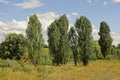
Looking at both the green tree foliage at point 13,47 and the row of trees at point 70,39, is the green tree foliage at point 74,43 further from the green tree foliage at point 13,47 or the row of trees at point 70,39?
the green tree foliage at point 13,47

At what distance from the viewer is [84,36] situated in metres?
56.9

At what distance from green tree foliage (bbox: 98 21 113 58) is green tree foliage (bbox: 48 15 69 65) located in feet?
78.2

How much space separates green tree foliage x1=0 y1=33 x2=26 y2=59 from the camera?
232 feet

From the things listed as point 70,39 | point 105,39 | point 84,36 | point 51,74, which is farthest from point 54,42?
point 51,74

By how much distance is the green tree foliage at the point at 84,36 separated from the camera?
56219 mm

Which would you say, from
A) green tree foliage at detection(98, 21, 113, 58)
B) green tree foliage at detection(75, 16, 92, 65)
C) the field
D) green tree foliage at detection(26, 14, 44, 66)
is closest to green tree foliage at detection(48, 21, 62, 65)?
green tree foliage at detection(26, 14, 44, 66)

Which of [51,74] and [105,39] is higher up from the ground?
[105,39]

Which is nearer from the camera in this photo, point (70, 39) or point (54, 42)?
point (54, 42)

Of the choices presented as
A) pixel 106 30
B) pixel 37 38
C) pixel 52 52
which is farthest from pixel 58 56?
pixel 106 30

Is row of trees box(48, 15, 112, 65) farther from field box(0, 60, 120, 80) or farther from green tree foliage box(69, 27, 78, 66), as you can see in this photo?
field box(0, 60, 120, 80)

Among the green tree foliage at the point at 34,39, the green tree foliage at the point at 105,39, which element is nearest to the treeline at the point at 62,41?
the green tree foliage at the point at 34,39

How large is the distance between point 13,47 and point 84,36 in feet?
70.4

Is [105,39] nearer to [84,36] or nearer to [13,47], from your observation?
[84,36]

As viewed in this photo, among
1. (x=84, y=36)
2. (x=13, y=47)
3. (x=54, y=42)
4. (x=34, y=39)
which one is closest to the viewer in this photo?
(x=34, y=39)
